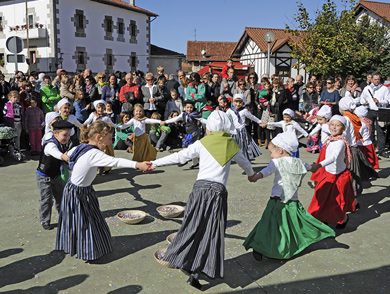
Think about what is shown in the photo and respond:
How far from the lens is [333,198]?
17.6 ft

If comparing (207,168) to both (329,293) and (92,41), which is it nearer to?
(329,293)

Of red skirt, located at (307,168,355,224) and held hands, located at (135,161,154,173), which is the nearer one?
held hands, located at (135,161,154,173)

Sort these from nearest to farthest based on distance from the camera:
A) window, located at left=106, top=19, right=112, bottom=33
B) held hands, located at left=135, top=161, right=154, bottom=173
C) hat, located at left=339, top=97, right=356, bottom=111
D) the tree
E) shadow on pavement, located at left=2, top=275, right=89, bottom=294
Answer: shadow on pavement, located at left=2, top=275, right=89, bottom=294 → held hands, located at left=135, top=161, right=154, bottom=173 → hat, located at left=339, top=97, right=356, bottom=111 → the tree → window, located at left=106, top=19, right=112, bottom=33

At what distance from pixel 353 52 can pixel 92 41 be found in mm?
22394

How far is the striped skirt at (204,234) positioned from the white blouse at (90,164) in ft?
2.78

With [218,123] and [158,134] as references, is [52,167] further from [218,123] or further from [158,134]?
[158,134]

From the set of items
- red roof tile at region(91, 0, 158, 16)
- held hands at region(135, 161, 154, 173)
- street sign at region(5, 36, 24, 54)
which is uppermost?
red roof tile at region(91, 0, 158, 16)

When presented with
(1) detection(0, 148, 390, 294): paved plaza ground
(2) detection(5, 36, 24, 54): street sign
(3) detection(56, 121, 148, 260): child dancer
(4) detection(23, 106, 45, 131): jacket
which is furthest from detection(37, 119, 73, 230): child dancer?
(2) detection(5, 36, 24, 54): street sign

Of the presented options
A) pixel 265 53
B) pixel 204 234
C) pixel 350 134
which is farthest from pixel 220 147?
pixel 265 53

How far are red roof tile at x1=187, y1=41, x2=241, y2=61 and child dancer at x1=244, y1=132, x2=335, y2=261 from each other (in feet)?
158

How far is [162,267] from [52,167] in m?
2.13

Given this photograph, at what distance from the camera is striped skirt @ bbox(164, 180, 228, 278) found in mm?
3832

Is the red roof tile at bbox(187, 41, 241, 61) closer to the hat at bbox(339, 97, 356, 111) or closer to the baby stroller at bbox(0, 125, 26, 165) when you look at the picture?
the baby stroller at bbox(0, 125, 26, 165)

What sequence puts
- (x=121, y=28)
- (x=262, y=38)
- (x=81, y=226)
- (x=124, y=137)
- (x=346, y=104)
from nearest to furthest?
(x=81, y=226) → (x=346, y=104) → (x=124, y=137) → (x=121, y=28) → (x=262, y=38)
